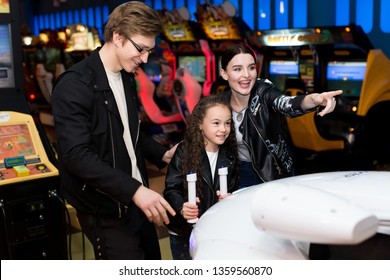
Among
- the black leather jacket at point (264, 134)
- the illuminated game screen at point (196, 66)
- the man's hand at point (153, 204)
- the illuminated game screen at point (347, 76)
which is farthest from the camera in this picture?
the illuminated game screen at point (196, 66)

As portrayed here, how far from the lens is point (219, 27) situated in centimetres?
748

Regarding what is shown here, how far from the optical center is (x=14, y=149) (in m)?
2.93

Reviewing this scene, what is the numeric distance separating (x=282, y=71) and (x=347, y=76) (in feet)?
3.15

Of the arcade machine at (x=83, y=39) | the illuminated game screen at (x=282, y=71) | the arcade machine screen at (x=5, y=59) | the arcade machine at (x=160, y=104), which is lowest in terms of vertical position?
the arcade machine at (x=160, y=104)

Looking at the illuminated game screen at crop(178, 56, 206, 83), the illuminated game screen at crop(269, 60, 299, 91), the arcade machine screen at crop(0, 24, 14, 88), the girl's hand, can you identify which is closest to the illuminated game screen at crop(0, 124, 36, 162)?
the arcade machine screen at crop(0, 24, 14, 88)

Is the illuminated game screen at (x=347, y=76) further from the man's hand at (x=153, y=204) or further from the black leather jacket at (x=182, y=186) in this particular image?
the man's hand at (x=153, y=204)

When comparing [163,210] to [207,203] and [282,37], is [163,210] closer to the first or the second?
[207,203]

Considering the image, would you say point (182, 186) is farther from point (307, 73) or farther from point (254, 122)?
point (307, 73)

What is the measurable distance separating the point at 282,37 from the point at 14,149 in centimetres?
427

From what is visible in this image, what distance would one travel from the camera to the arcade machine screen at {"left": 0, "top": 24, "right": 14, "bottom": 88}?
3098 mm

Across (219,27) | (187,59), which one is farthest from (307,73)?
(187,59)

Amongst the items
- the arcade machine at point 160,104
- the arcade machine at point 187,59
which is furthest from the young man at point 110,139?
the arcade machine at point 160,104

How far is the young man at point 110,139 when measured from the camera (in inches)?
77.6
